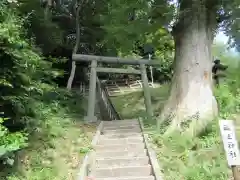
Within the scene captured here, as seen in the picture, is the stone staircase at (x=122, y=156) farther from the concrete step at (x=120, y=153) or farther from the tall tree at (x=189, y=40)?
the tall tree at (x=189, y=40)

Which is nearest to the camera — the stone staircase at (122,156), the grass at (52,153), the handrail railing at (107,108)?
the grass at (52,153)

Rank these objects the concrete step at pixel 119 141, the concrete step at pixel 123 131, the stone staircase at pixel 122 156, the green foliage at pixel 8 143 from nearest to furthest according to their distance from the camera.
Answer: the green foliage at pixel 8 143 → the stone staircase at pixel 122 156 → the concrete step at pixel 119 141 → the concrete step at pixel 123 131

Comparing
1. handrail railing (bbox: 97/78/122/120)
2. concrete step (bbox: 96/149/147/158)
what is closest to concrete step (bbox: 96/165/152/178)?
concrete step (bbox: 96/149/147/158)

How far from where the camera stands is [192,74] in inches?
328

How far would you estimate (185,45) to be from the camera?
870cm

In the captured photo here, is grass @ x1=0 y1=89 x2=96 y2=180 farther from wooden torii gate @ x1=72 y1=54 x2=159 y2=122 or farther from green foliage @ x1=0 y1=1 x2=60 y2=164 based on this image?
wooden torii gate @ x1=72 y1=54 x2=159 y2=122

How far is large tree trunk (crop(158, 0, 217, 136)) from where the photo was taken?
A: 7926mm

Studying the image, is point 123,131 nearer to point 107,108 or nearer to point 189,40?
point 189,40

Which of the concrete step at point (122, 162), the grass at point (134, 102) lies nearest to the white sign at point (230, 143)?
the concrete step at point (122, 162)

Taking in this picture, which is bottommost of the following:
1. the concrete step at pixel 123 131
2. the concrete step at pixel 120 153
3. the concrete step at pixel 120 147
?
the concrete step at pixel 120 153

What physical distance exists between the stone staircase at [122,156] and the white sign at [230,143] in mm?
1622

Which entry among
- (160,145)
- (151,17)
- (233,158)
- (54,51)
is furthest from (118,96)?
(233,158)

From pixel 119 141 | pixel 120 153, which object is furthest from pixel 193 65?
pixel 120 153

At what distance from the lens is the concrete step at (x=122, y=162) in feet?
21.7
